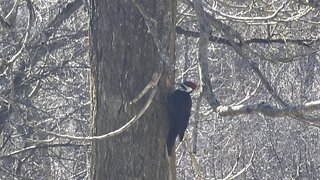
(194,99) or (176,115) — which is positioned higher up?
(194,99)

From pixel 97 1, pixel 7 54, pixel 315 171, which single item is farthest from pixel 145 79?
pixel 315 171

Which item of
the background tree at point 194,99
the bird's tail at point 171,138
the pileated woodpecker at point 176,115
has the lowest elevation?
the bird's tail at point 171,138

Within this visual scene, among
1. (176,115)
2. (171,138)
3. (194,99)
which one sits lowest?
(171,138)

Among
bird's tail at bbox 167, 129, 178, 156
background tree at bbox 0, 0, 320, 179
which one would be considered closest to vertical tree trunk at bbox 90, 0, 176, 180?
bird's tail at bbox 167, 129, 178, 156

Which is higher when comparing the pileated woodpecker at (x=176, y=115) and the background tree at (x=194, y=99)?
the background tree at (x=194, y=99)

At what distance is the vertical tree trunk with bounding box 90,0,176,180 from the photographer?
14.8ft

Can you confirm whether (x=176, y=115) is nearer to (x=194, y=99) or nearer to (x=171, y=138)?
(x=171, y=138)

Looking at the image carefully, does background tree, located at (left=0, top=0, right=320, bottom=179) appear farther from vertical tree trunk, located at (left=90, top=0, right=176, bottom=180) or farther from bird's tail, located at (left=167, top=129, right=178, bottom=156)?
bird's tail, located at (left=167, top=129, right=178, bottom=156)

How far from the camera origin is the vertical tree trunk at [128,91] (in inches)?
177

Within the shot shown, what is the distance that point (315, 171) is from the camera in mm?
12672

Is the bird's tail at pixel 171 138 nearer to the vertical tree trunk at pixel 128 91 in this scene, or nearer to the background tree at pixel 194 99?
the vertical tree trunk at pixel 128 91

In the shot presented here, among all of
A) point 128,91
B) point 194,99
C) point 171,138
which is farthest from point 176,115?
point 194,99

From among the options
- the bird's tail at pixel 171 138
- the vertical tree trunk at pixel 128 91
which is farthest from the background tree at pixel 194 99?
the bird's tail at pixel 171 138

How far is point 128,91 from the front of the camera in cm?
450
